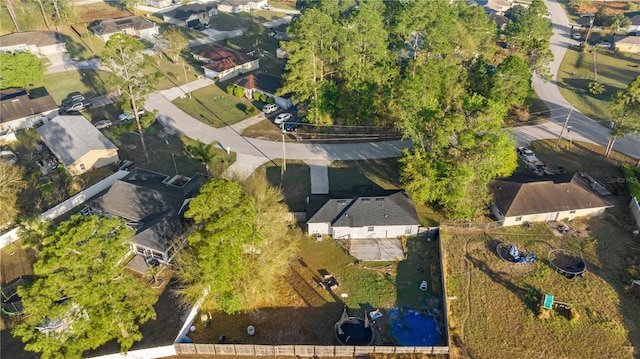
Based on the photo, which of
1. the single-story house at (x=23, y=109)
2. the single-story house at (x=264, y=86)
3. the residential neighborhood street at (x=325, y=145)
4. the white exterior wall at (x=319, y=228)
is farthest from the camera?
the single-story house at (x=264, y=86)

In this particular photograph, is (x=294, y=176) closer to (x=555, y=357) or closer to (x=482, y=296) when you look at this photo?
(x=482, y=296)

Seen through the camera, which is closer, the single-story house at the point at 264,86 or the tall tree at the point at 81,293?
the tall tree at the point at 81,293

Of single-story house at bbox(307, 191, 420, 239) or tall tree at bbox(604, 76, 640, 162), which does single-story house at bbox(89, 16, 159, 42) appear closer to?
single-story house at bbox(307, 191, 420, 239)

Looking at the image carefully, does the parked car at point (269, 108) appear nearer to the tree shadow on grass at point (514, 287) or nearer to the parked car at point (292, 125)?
the parked car at point (292, 125)

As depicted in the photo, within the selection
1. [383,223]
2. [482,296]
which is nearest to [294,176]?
[383,223]

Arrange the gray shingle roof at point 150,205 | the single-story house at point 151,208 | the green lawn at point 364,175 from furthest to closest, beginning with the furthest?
the green lawn at point 364,175, the gray shingle roof at point 150,205, the single-story house at point 151,208

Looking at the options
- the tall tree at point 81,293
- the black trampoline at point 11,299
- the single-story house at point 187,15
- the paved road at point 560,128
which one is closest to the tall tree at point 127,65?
the black trampoline at point 11,299

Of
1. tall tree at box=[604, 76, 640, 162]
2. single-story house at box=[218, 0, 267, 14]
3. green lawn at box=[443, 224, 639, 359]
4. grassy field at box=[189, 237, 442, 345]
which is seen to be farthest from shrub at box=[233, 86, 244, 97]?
single-story house at box=[218, 0, 267, 14]
